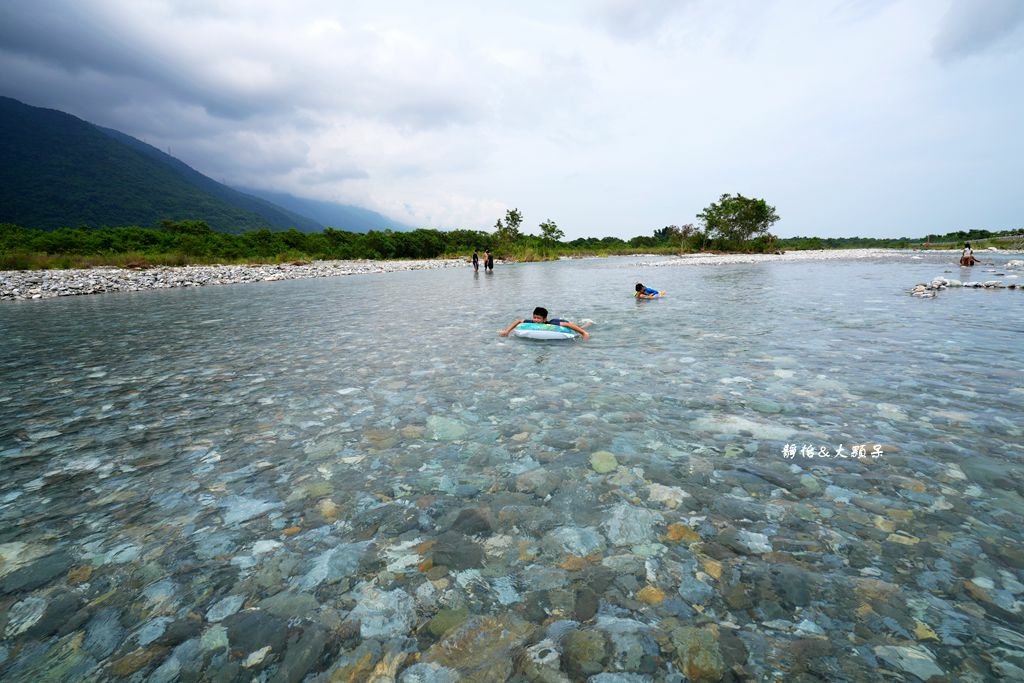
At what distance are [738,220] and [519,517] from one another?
111m

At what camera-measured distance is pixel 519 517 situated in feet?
15.1

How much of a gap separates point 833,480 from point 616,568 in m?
3.13

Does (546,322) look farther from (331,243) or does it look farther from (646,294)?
(331,243)

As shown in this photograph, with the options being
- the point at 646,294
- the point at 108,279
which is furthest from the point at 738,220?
the point at 108,279

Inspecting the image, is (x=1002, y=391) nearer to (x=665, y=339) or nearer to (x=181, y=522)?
(x=665, y=339)

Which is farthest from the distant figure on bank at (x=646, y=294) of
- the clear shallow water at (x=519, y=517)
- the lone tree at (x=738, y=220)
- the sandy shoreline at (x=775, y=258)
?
the lone tree at (x=738, y=220)

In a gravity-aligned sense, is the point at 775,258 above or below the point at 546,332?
above

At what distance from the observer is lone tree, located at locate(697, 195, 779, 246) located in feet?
311

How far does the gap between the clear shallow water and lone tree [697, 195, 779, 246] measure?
9874 cm

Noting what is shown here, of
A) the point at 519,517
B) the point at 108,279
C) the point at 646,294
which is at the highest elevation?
the point at 646,294

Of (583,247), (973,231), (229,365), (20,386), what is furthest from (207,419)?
(973,231)

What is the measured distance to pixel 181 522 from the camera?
464cm

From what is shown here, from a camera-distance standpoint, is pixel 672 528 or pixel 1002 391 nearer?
pixel 672 528

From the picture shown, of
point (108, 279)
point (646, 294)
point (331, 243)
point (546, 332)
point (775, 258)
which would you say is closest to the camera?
point (546, 332)
